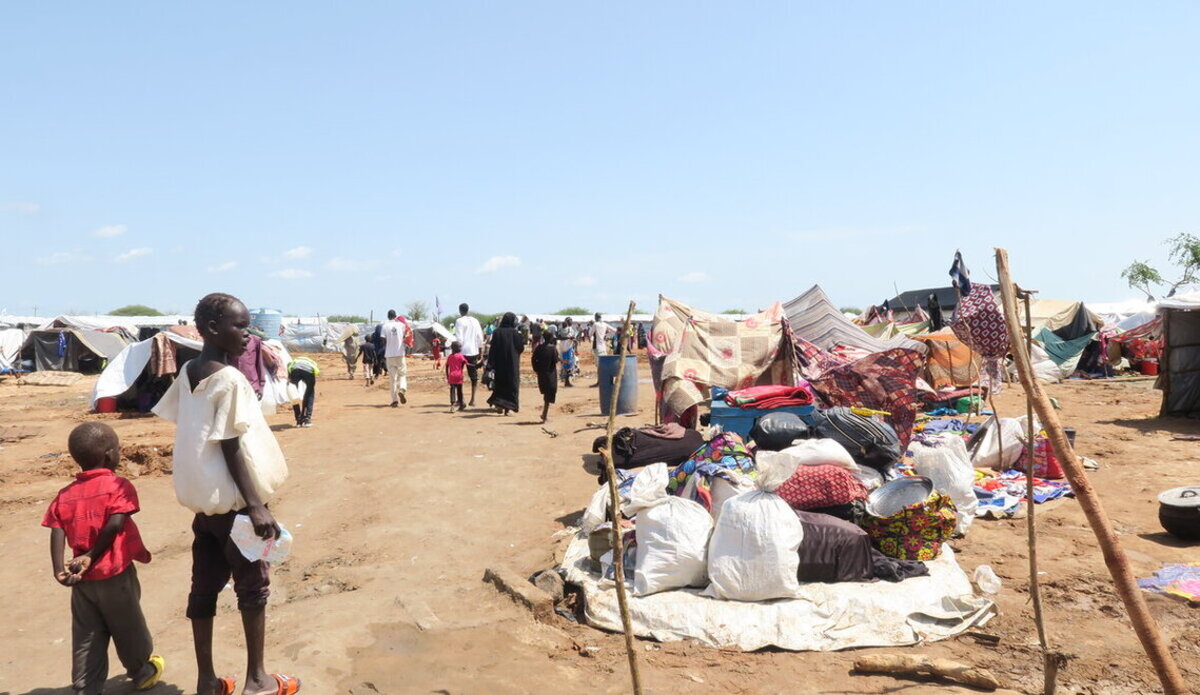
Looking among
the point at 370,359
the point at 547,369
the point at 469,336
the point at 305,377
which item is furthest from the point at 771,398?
the point at 370,359

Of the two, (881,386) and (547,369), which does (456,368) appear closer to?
(547,369)

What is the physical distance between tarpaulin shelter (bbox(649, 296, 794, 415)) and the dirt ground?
1413mm

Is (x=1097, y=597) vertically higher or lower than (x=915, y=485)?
lower

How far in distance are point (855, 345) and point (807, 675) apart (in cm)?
844

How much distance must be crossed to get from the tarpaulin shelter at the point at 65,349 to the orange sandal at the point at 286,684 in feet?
80.9

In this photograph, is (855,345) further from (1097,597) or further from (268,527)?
(268,527)

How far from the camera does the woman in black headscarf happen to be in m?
11.3

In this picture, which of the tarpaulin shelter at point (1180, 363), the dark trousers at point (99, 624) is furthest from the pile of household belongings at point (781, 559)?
the tarpaulin shelter at point (1180, 363)

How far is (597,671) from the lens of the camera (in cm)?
354

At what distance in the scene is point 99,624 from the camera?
120 inches

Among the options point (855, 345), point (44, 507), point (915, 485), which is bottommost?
point (44, 507)

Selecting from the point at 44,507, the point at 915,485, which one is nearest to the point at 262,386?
the point at 44,507

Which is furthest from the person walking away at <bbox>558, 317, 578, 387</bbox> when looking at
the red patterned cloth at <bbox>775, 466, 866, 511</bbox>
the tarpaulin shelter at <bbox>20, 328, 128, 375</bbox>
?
the tarpaulin shelter at <bbox>20, 328, 128, 375</bbox>

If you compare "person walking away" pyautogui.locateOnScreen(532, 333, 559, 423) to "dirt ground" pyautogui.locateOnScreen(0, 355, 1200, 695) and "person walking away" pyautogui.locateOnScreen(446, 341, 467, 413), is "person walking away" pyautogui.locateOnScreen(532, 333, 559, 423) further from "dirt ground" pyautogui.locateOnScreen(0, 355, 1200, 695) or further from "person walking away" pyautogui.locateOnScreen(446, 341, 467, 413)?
"dirt ground" pyautogui.locateOnScreen(0, 355, 1200, 695)
